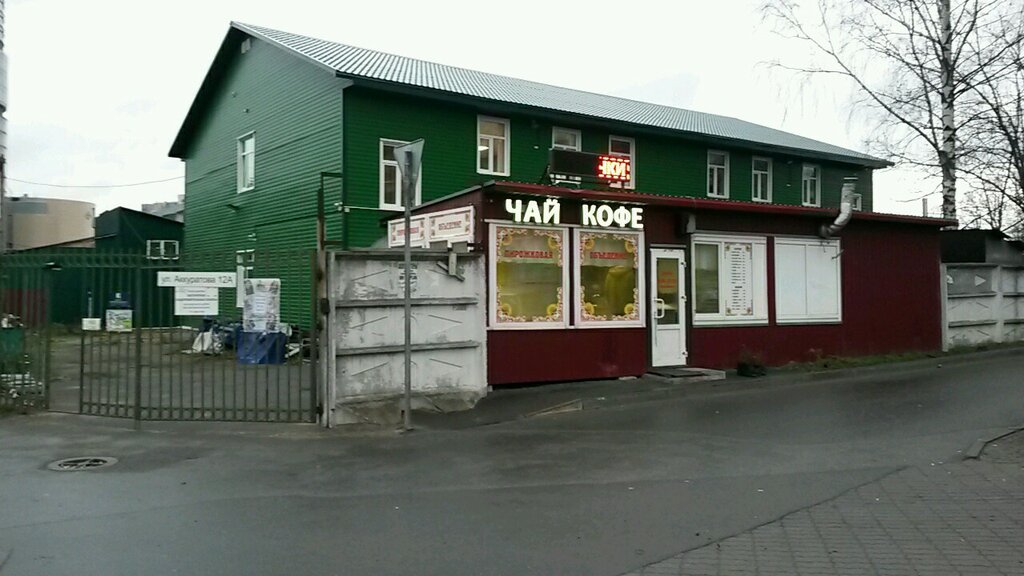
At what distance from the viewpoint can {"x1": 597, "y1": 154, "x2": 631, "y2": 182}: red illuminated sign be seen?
13852 mm

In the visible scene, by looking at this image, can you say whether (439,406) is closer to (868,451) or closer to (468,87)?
(868,451)

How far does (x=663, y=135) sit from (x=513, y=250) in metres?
12.8

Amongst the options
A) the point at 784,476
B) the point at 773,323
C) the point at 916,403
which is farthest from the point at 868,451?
the point at 773,323

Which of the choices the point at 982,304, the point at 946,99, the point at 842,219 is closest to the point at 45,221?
the point at 842,219

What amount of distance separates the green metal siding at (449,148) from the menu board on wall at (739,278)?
757 cm

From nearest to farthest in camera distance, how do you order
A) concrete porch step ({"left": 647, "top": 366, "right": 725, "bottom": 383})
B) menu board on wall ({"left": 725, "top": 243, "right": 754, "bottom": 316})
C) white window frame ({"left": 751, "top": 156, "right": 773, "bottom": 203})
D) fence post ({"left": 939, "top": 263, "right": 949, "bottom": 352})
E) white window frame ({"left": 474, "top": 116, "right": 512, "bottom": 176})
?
concrete porch step ({"left": 647, "top": 366, "right": 725, "bottom": 383}) → menu board on wall ({"left": 725, "top": 243, "right": 754, "bottom": 316}) → fence post ({"left": 939, "top": 263, "right": 949, "bottom": 352}) → white window frame ({"left": 474, "top": 116, "right": 512, "bottom": 176}) → white window frame ({"left": 751, "top": 156, "right": 773, "bottom": 203})

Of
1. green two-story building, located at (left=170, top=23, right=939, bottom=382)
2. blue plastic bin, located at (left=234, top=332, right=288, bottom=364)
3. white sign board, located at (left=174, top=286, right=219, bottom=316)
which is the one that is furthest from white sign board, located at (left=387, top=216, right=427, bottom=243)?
white sign board, located at (left=174, top=286, right=219, bottom=316)

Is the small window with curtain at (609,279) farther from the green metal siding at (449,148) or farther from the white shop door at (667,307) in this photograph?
the green metal siding at (449,148)

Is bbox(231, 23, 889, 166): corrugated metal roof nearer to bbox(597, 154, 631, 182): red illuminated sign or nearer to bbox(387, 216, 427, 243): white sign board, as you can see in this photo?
bbox(387, 216, 427, 243): white sign board

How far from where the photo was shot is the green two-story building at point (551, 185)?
530 inches

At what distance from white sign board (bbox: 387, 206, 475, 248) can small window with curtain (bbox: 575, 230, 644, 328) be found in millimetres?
1956

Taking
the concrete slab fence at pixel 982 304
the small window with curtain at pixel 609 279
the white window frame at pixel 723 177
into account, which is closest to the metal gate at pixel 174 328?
the small window with curtain at pixel 609 279

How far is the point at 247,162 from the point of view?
23.8 metres

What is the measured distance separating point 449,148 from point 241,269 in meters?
10.7
